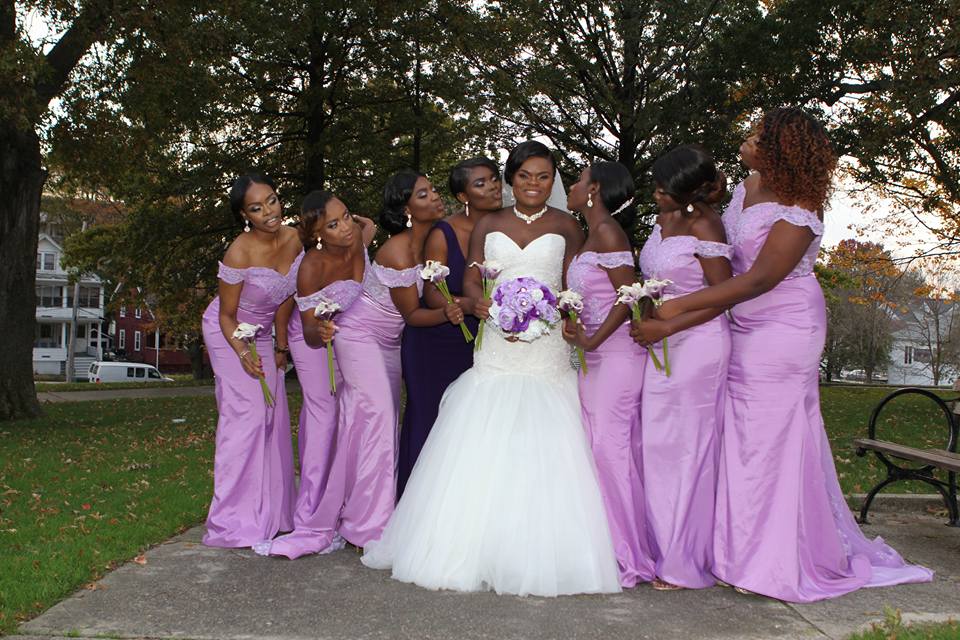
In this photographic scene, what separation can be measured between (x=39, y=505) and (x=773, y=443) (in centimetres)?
604

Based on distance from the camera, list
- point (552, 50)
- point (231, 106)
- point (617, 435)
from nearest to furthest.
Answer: point (617, 435)
point (231, 106)
point (552, 50)

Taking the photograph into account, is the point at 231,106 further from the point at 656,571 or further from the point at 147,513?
the point at 656,571

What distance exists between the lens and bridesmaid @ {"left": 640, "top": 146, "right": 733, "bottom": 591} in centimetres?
489

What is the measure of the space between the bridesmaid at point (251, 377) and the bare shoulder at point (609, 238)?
2.34 metres

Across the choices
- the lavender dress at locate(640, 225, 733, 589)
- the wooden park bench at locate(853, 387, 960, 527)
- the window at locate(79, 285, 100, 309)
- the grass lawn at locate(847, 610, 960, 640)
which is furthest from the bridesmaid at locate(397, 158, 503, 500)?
the window at locate(79, 285, 100, 309)

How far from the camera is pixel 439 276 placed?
5227 mm

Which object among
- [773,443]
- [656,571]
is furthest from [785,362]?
[656,571]

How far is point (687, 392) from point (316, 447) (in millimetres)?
2705

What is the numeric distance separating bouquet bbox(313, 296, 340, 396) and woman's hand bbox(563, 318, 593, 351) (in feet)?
5.09

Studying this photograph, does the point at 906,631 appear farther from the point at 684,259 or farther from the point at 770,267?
the point at 684,259

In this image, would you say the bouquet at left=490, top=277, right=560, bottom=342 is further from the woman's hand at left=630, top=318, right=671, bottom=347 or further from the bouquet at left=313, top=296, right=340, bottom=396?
the bouquet at left=313, top=296, right=340, bottom=396

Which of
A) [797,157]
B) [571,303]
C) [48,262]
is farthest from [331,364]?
[48,262]

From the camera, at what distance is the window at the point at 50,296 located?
6450 centimetres

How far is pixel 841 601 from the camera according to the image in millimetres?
4633
